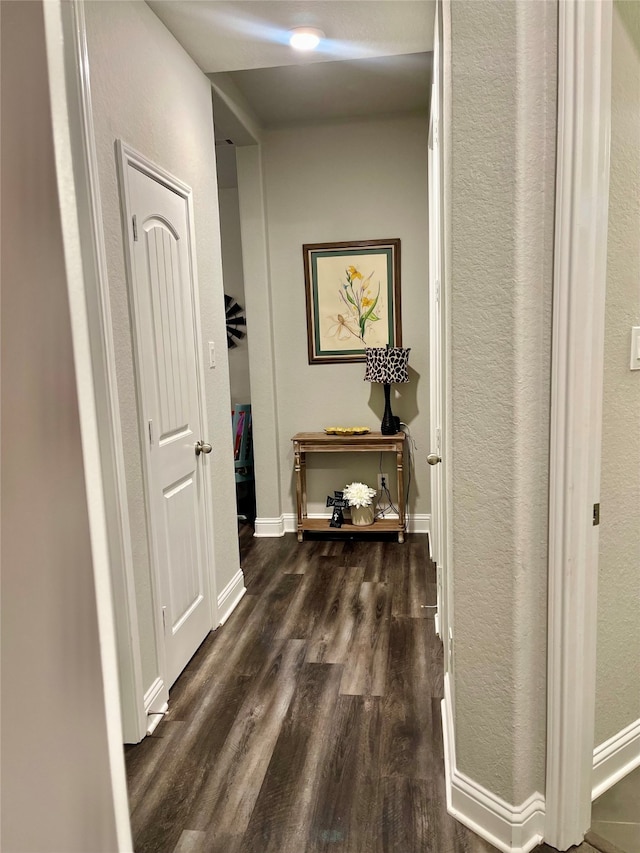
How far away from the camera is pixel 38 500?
193 mm

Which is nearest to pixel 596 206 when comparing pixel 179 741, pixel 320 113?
pixel 179 741

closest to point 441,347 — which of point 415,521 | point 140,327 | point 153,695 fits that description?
point 140,327

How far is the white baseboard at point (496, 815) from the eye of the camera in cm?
146

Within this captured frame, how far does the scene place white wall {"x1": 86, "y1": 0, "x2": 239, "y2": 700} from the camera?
6.20 feet

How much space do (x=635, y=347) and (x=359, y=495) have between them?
2479 millimetres

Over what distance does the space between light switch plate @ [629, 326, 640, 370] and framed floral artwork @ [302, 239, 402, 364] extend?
2.50 meters

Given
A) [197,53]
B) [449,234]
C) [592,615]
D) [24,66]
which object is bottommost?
[592,615]

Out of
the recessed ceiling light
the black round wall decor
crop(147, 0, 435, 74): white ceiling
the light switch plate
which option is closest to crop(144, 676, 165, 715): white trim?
the light switch plate

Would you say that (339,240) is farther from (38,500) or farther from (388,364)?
(38,500)

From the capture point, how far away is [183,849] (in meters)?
1.53

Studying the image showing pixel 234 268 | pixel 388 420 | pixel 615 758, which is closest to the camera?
pixel 615 758

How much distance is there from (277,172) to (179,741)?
337 cm

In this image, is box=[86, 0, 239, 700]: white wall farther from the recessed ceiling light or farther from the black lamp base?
the black lamp base

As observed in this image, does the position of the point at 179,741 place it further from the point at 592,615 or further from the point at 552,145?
the point at 552,145
